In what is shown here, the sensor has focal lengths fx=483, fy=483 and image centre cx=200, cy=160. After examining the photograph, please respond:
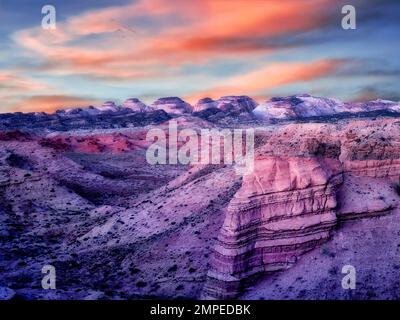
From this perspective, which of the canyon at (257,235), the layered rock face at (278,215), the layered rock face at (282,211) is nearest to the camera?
the canyon at (257,235)

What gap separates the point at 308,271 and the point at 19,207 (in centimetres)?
2707

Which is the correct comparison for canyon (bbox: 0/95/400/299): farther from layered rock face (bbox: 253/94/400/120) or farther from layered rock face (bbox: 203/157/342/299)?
layered rock face (bbox: 253/94/400/120)

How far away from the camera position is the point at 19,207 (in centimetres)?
3700

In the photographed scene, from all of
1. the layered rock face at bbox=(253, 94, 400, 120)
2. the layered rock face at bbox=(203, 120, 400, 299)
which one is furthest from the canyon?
the layered rock face at bbox=(253, 94, 400, 120)

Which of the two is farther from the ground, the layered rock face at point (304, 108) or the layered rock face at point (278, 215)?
the layered rock face at point (304, 108)

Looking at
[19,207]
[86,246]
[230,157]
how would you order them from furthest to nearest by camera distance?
[19,207]
[230,157]
[86,246]

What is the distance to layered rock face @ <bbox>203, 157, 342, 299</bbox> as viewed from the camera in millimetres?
16562

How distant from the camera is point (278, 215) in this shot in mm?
16797

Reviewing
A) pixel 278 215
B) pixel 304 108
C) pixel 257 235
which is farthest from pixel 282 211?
pixel 304 108

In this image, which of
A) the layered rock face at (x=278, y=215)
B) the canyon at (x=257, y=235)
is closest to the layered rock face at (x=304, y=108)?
the canyon at (x=257, y=235)

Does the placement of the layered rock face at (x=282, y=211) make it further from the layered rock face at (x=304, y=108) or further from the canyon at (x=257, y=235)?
the layered rock face at (x=304, y=108)

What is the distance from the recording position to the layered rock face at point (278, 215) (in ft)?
54.3
